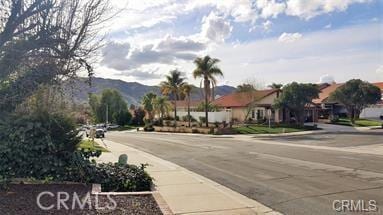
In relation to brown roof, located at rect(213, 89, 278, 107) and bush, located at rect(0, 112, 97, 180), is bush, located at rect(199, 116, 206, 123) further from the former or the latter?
bush, located at rect(0, 112, 97, 180)

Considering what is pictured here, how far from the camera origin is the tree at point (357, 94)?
6019 cm

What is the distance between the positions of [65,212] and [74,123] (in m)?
4.02

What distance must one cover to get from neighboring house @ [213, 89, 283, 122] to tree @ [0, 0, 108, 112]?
2096 inches

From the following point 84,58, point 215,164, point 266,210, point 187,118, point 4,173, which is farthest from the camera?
point 187,118

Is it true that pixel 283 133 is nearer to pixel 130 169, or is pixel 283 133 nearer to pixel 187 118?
pixel 187 118

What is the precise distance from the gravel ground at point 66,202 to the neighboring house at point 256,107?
54651 millimetres

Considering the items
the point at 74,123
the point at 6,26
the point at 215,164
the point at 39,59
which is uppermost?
the point at 6,26

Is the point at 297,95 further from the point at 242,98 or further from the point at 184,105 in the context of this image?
the point at 184,105

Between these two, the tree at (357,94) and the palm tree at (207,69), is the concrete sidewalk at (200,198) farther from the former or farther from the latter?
the tree at (357,94)

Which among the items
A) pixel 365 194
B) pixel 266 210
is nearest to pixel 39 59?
pixel 266 210

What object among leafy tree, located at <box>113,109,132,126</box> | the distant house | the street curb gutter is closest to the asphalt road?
the street curb gutter

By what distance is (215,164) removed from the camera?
1939 cm

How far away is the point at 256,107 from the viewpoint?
64.6 metres

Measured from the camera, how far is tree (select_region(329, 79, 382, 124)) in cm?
6019
